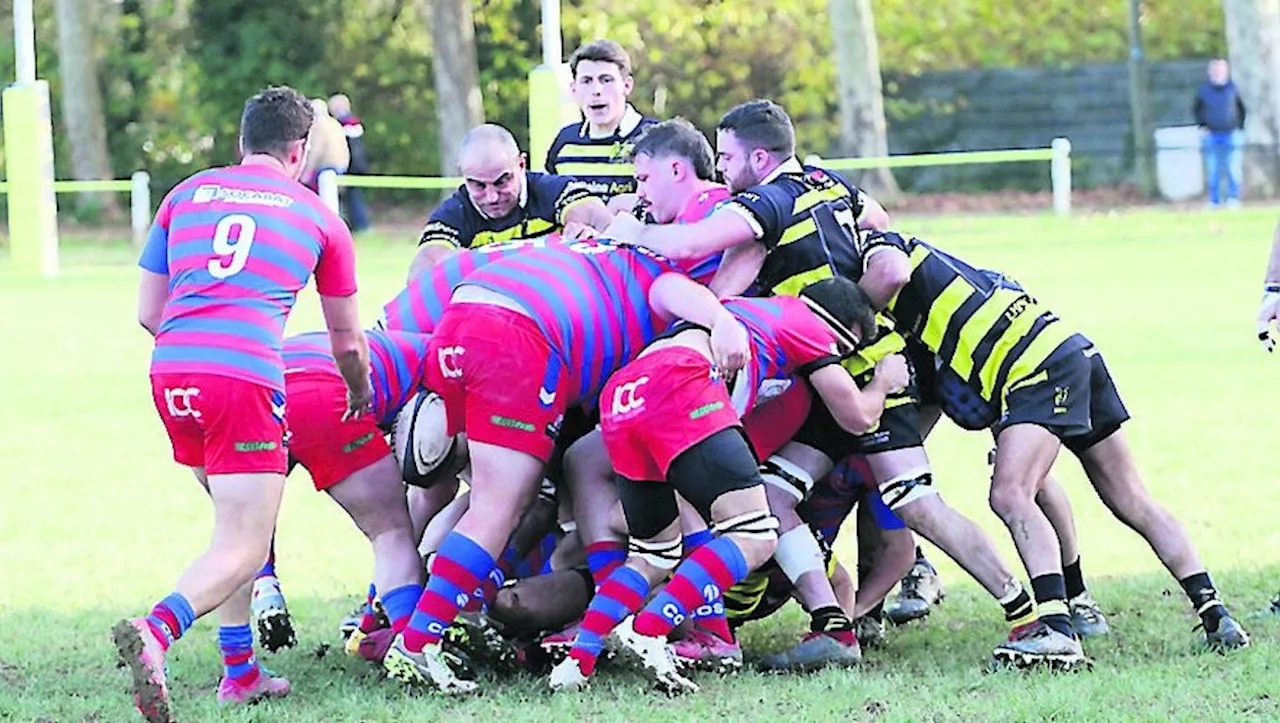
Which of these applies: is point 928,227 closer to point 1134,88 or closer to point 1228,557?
point 1134,88

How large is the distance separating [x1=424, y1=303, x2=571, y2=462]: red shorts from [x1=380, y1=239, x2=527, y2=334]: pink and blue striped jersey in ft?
1.66

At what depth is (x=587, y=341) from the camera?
6230 mm

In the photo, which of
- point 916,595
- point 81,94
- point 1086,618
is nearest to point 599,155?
point 916,595

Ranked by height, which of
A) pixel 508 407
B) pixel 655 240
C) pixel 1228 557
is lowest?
pixel 1228 557

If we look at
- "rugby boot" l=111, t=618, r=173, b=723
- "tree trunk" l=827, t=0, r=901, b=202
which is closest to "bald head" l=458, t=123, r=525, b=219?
"rugby boot" l=111, t=618, r=173, b=723

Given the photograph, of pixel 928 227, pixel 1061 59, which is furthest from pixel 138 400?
pixel 1061 59

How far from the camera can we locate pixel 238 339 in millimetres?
5742

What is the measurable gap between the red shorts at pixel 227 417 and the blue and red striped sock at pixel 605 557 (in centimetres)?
108

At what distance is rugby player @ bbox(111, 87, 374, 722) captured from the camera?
572 cm

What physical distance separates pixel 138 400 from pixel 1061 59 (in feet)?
90.7

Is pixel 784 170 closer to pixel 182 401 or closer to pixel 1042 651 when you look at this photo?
pixel 1042 651

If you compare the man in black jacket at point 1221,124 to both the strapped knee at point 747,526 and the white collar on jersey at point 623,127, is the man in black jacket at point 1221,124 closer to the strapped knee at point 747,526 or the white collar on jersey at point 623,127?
the white collar on jersey at point 623,127

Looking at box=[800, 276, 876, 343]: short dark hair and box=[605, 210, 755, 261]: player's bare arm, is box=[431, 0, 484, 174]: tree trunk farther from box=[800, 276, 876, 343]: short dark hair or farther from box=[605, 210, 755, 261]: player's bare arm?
box=[800, 276, 876, 343]: short dark hair

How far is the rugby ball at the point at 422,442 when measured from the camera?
636 cm
